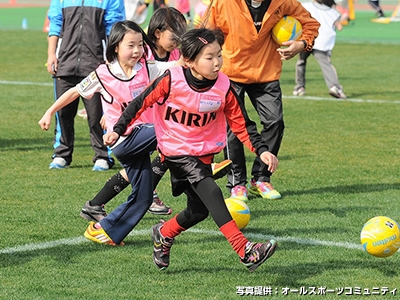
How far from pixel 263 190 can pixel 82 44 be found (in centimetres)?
284

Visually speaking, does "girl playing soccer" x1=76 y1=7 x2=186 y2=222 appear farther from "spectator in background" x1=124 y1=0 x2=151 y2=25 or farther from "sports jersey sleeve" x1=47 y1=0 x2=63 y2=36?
"spectator in background" x1=124 y1=0 x2=151 y2=25

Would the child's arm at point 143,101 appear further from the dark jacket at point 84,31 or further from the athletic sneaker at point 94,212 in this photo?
the dark jacket at point 84,31

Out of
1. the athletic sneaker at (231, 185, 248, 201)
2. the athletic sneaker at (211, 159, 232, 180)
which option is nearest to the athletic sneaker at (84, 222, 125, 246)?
the athletic sneaker at (211, 159, 232, 180)

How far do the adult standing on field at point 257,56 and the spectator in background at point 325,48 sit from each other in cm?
711

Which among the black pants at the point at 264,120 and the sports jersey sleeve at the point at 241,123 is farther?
the black pants at the point at 264,120

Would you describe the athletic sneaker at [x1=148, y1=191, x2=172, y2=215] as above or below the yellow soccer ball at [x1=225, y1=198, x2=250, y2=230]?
below

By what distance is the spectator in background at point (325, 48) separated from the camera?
52.1ft

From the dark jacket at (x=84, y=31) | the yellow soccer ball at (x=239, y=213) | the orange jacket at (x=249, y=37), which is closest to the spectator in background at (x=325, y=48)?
the dark jacket at (x=84, y=31)

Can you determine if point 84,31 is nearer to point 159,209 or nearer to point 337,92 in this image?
point 159,209

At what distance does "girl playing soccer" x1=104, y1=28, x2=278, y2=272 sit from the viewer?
19.4 ft

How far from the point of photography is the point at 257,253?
5.75 m

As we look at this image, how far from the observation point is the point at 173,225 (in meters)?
6.20

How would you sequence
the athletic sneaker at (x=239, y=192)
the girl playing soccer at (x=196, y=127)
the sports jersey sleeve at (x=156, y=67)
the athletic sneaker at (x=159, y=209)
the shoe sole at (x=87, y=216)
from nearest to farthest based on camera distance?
the girl playing soccer at (x=196, y=127) → the sports jersey sleeve at (x=156, y=67) → the shoe sole at (x=87, y=216) → the athletic sneaker at (x=159, y=209) → the athletic sneaker at (x=239, y=192)

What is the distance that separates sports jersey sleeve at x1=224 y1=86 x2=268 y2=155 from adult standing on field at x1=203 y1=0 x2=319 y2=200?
91.0 inches
